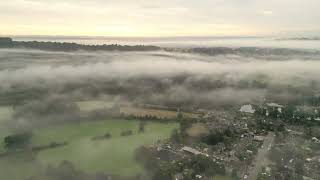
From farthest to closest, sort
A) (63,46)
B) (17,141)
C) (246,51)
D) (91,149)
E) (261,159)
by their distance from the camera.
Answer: (246,51) < (63,46) < (261,159) < (91,149) < (17,141)

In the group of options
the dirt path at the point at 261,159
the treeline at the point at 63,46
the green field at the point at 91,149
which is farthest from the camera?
the treeline at the point at 63,46

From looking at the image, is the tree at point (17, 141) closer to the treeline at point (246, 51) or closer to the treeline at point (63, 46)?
the treeline at point (63, 46)

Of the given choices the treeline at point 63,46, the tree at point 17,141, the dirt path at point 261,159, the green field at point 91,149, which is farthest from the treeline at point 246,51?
the tree at point 17,141

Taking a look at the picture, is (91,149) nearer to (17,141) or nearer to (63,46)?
(17,141)

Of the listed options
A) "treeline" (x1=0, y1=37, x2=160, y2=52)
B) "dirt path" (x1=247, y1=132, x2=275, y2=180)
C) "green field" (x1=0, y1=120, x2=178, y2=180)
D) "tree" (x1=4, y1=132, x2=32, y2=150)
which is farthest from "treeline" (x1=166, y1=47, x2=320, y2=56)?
"tree" (x1=4, y1=132, x2=32, y2=150)

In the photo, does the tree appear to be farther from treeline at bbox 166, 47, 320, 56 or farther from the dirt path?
treeline at bbox 166, 47, 320, 56

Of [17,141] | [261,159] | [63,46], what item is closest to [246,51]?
[261,159]
